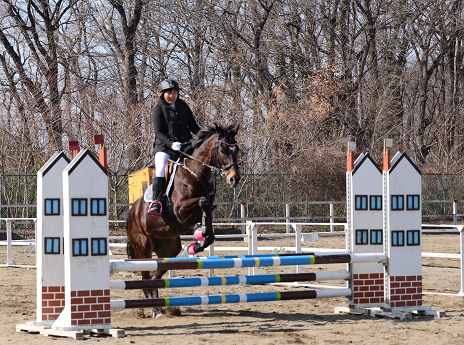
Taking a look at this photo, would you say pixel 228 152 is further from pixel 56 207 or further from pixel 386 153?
pixel 56 207

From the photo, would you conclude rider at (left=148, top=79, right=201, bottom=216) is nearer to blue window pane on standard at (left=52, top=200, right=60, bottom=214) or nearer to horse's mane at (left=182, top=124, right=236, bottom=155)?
horse's mane at (left=182, top=124, right=236, bottom=155)

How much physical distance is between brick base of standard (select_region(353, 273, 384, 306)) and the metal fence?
12089 mm

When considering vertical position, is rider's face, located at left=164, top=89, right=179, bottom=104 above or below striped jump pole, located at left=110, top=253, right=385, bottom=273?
above

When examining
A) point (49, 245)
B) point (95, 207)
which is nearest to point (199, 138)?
point (95, 207)

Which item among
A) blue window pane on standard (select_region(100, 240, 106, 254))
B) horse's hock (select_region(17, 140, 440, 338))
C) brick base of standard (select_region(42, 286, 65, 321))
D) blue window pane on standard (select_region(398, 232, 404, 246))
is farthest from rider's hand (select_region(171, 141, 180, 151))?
blue window pane on standard (select_region(398, 232, 404, 246))

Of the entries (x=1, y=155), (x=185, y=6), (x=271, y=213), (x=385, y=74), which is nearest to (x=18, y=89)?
(x=1, y=155)

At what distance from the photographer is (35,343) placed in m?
5.11

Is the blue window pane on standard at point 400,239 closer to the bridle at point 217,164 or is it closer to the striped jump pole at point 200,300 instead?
the striped jump pole at point 200,300

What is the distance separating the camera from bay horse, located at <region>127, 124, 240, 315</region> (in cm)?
650

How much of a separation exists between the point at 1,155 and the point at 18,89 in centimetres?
382

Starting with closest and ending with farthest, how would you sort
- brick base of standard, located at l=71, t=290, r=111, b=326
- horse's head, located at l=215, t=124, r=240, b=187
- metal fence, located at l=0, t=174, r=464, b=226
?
brick base of standard, located at l=71, t=290, r=111, b=326, horse's head, located at l=215, t=124, r=240, b=187, metal fence, located at l=0, t=174, r=464, b=226

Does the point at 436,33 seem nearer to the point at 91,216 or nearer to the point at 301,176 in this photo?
the point at 301,176

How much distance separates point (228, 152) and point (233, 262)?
124 centimetres

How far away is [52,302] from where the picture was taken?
5789mm
